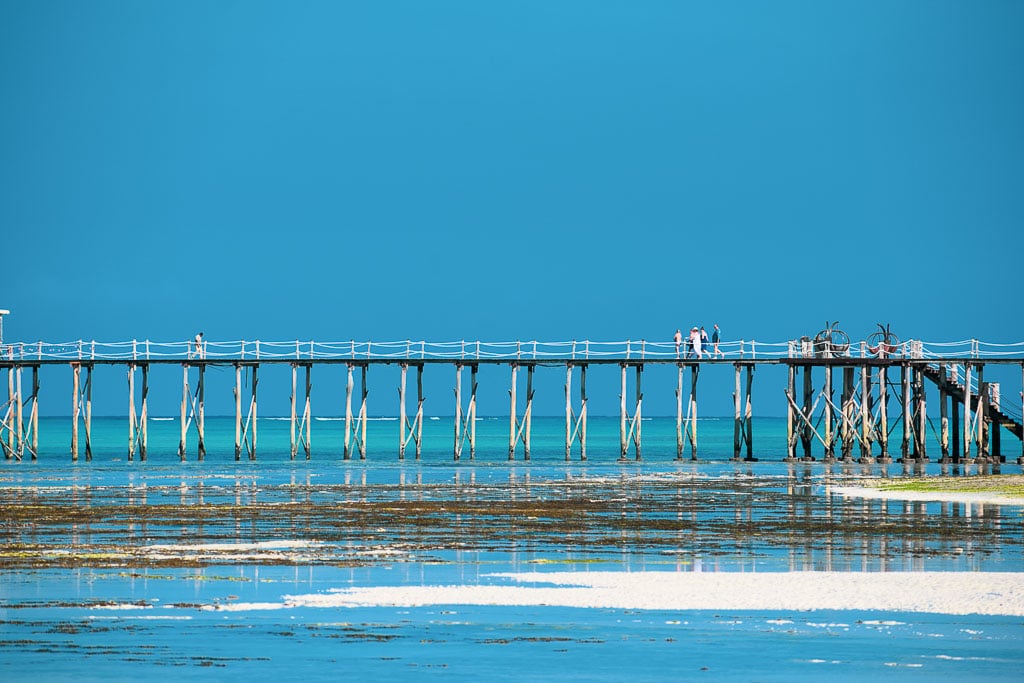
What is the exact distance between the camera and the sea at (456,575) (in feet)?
46.9

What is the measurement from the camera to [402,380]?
62344 mm

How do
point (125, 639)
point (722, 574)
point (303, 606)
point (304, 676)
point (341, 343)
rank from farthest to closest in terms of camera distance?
point (341, 343), point (722, 574), point (303, 606), point (125, 639), point (304, 676)

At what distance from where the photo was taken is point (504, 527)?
90.4ft

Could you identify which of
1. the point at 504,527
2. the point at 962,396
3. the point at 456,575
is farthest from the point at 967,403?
the point at 456,575

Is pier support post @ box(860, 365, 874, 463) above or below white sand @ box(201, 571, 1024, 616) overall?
above

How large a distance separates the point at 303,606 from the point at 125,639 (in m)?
2.53

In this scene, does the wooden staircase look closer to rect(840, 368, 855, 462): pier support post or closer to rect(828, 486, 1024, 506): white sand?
rect(840, 368, 855, 462): pier support post

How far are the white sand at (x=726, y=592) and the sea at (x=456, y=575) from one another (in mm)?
330

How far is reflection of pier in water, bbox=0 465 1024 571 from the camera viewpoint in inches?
871

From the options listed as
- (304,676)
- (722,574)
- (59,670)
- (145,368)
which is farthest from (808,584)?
(145,368)

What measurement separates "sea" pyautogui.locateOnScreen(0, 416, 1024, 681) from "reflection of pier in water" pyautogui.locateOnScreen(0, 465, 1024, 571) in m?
0.06

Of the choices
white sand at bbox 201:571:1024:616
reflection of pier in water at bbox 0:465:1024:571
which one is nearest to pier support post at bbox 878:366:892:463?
reflection of pier in water at bbox 0:465:1024:571

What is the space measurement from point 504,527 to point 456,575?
7.29m

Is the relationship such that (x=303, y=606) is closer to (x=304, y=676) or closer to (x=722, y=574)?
(x=304, y=676)
